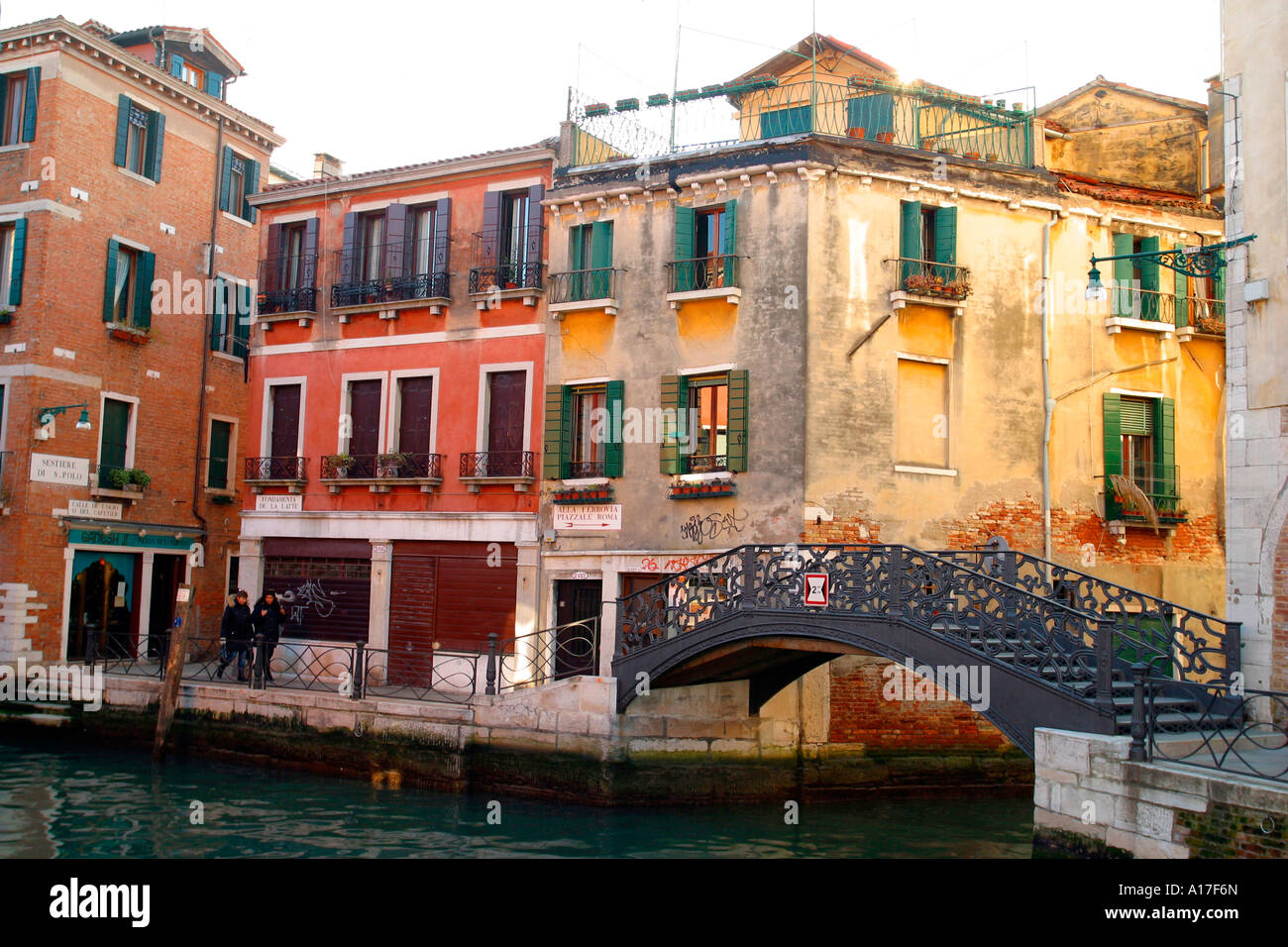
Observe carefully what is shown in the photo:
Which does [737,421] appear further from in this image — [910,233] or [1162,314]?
[1162,314]

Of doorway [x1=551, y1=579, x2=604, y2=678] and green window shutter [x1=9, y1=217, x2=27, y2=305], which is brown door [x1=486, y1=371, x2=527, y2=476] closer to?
doorway [x1=551, y1=579, x2=604, y2=678]

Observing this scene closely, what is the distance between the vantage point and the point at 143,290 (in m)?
23.6

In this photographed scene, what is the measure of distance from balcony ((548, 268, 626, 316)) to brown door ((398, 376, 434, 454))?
315cm

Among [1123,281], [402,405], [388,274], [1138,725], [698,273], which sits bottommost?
[1138,725]

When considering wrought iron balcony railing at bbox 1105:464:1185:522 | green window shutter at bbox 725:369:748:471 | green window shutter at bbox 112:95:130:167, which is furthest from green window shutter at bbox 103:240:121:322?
wrought iron balcony railing at bbox 1105:464:1185:522

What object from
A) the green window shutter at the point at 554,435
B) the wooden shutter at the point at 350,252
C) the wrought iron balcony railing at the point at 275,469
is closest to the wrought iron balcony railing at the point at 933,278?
the green window shutter at the point at 554,435

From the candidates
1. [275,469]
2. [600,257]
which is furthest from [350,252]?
[600,257]

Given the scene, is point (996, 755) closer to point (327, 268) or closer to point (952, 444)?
point (952, 444)

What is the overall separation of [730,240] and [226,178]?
14.2 m

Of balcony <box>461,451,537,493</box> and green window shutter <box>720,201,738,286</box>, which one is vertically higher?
green window shutter <box>720,201,738,286</box>

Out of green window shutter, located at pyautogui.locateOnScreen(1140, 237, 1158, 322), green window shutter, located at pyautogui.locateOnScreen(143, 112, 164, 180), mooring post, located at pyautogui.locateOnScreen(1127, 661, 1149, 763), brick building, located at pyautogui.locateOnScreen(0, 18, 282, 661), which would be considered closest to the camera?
mooring post, located at pyautogui.locateOnScreen(1127, 661, 1149, 763)

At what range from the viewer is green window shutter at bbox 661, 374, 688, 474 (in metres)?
17.9
